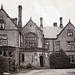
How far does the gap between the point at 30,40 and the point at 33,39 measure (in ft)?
2.36

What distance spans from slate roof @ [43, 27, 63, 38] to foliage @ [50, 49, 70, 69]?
550 centimetres

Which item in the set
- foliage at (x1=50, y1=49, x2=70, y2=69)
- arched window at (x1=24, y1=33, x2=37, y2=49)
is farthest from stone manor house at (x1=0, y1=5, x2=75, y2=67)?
foliage at (x1=50, y1=49, x2=70, y2=69)

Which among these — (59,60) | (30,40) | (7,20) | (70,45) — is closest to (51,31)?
(70,45)

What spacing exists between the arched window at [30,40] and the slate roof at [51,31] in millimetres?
3387

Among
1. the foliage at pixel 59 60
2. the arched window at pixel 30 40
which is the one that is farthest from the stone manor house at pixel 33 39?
the foliage at pixel 59 60

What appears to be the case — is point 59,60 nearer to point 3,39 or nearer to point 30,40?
point 30,40

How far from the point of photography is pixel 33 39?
158 ft

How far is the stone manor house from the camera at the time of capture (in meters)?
42.6

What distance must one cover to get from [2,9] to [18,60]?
34.9 feet

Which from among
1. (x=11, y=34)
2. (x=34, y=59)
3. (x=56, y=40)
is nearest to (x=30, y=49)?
(x=34, y=59)

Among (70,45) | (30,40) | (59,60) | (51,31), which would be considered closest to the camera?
(59,60)

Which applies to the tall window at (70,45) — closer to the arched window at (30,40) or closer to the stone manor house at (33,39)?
the stone manor house at (33,39)

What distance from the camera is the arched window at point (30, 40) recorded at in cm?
4781

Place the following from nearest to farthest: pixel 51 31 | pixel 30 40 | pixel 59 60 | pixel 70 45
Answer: pixel 59 60 → pixel 30 40 → pixel 70 45 → pixel 51 31
